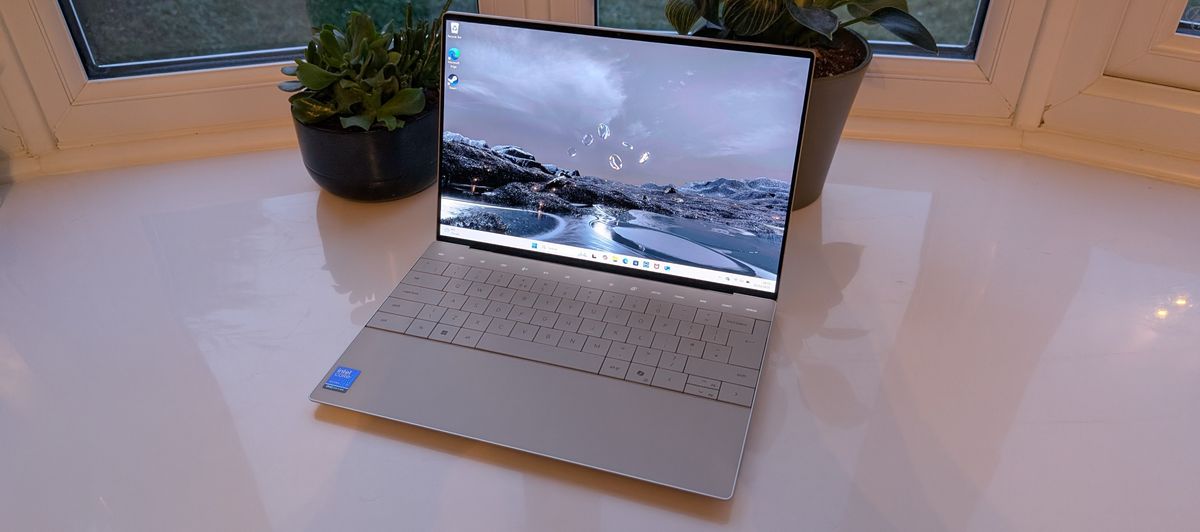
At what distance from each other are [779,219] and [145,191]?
793 mm

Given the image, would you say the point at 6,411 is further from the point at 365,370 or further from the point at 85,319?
the point at 365,370

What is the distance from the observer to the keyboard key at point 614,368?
0.75 m

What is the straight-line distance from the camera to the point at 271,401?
753mm

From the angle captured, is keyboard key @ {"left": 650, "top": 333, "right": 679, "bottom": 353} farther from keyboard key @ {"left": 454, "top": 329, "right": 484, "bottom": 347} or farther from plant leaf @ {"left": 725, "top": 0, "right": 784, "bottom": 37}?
plant leaf @ {"left": 725, "top": 0, "right": 784, "bottom": 37}

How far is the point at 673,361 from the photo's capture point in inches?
29.8

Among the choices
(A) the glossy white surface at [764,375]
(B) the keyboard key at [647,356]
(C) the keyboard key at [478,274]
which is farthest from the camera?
(C) the keyboard key at [478,274]

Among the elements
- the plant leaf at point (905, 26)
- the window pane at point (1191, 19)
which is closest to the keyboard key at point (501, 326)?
the plant leaf at point (905, 26)

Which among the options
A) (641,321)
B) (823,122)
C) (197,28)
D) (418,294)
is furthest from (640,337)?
(197,28)

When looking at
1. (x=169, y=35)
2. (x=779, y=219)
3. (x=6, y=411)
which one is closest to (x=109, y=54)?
(x=169, y=35)

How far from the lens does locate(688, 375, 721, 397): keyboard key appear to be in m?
0.73

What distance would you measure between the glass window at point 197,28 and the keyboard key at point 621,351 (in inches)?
24.4

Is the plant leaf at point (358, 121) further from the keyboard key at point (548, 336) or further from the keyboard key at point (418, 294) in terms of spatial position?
the keyboard key at point (548, 336)

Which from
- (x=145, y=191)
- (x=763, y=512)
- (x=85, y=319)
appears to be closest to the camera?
(x=763, y=512)

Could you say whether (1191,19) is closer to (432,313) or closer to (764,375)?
(764,375)
